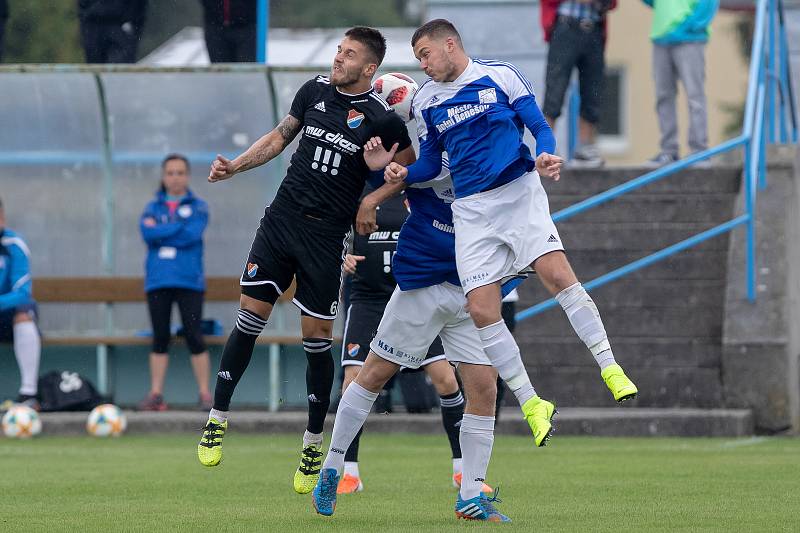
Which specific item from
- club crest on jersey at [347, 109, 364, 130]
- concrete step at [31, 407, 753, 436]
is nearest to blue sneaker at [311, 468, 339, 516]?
club crest on jersey at [347, 109, 364, 130]

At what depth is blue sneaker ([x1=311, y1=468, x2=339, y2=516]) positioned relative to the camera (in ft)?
25.9

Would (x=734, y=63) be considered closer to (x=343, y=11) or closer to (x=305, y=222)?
(x=343, y=11)

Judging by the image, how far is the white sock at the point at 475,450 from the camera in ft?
25.3

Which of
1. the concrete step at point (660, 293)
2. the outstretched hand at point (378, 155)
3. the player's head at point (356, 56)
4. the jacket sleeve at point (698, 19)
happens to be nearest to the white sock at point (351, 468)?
the outstretched hand at point (378, 155)

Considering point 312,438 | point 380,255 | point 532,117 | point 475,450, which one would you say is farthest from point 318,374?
point 532,117

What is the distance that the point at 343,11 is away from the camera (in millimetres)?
56062

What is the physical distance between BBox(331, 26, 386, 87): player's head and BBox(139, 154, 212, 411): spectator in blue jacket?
6.35 metres

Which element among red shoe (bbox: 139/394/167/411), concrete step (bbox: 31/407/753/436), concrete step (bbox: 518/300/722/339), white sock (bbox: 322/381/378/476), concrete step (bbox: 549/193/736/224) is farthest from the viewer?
concrete step (bbox: 549/193/736/224)

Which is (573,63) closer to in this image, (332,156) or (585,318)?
(332,156)

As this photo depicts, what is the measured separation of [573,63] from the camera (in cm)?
1478

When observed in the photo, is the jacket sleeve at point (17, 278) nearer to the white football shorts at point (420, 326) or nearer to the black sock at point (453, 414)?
the black sock at point (453, 414)

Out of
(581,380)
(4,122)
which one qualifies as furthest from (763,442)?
(4,122)

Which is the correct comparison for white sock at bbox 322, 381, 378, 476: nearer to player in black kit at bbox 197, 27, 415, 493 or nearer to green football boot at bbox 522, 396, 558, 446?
player in black kit at bbox 197, 27, 415, 493

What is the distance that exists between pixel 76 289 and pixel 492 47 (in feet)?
19.9
